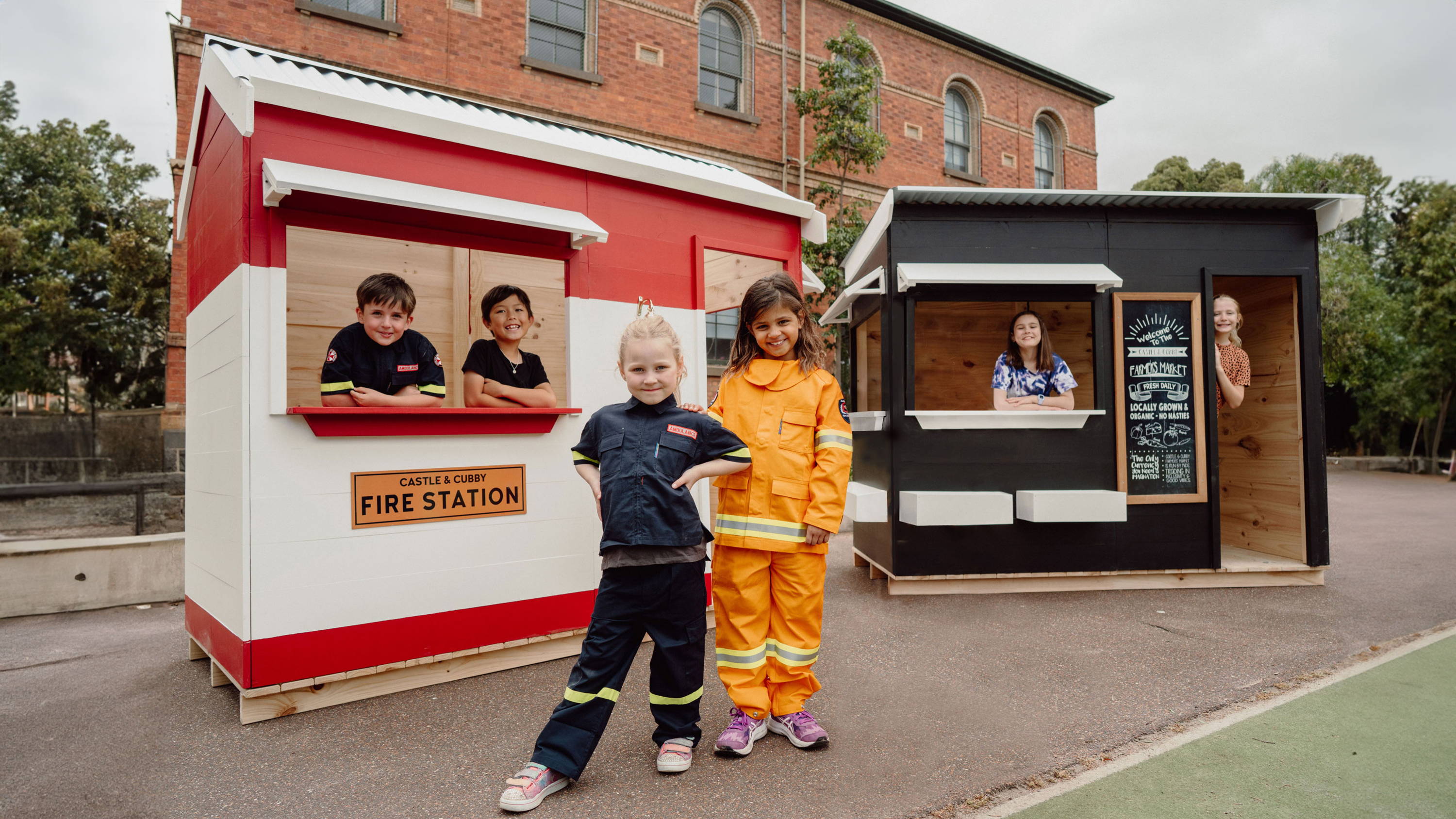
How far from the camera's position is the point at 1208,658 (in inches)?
156

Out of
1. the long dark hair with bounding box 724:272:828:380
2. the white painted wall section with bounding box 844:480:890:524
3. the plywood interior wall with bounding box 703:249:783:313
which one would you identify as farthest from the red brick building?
the long dark hair with bounding box 724:272:828:380

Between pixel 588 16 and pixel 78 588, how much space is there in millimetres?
11399

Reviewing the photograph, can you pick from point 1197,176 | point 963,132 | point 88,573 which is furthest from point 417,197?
point 1197,176

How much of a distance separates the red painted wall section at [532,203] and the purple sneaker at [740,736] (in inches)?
98.3

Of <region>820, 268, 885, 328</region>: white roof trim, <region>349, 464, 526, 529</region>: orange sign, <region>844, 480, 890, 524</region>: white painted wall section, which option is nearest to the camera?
<region>349, 464, 526, 529</region>: orange sign

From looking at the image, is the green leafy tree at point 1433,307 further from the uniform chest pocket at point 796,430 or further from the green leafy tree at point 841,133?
the uniform chest pocket at point 796,430

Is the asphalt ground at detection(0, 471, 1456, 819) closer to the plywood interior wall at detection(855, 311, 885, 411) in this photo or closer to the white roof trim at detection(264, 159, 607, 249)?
the plywood interior wall at detection(855, 311, 885, 411)

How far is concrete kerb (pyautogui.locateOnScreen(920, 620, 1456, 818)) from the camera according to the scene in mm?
2469

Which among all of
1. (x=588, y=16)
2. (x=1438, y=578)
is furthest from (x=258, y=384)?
(x=588, y=16)

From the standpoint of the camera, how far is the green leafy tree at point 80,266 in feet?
61.9

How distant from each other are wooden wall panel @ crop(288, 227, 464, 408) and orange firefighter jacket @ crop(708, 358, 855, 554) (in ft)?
11.0

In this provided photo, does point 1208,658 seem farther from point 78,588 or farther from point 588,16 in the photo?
point 588,16

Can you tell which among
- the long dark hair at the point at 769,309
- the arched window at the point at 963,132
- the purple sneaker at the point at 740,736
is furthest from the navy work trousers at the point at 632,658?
the arched window at the point at 963,132

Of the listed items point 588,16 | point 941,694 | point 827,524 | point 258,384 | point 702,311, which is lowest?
point 941,694
